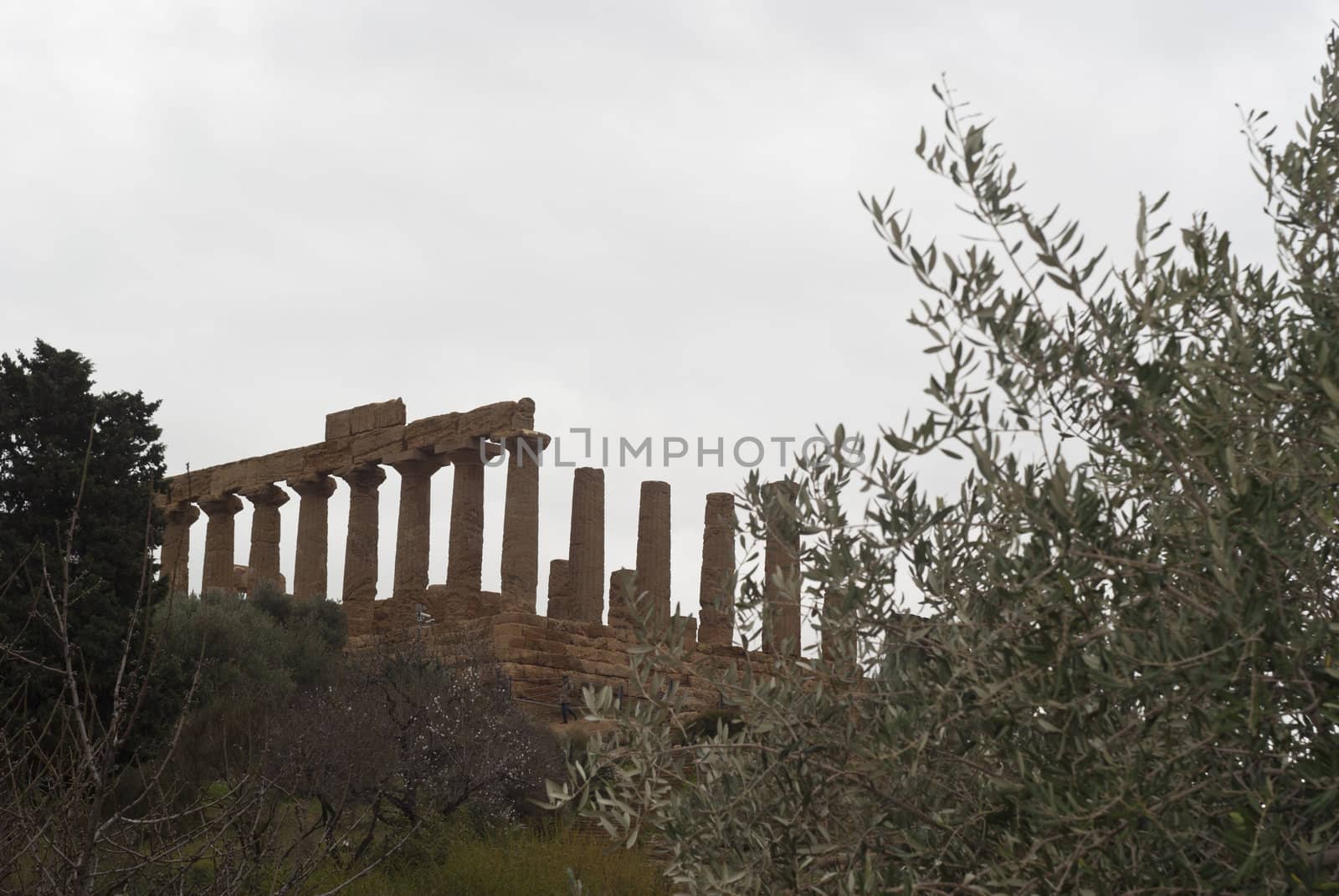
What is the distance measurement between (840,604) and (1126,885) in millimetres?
1286

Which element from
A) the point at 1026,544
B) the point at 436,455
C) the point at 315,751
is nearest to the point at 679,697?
the point at 1026,544

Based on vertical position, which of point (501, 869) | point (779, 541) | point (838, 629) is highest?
point (779, 541)

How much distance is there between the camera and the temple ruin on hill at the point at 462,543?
29562 mm

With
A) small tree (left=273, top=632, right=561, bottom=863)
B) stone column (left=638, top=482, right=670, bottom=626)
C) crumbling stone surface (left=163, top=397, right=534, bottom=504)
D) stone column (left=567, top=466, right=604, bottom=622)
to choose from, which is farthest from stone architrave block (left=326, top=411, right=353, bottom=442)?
small tree (left=273, top=632, right=561, bottom=863)

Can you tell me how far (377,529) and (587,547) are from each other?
5.11 m

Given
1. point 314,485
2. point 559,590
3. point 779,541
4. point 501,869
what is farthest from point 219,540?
point 779,541

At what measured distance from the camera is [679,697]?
4.75m

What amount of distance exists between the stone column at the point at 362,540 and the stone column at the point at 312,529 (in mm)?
1150

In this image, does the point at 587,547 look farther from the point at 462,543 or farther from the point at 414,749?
the point at 414,749

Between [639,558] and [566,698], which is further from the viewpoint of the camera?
[639,558]

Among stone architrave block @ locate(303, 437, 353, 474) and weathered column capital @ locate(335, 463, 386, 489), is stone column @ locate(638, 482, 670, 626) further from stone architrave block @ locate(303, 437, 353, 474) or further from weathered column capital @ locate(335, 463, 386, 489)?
stone architrave block @ locate(303, 437, 353, 474)

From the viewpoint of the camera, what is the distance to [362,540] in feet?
110

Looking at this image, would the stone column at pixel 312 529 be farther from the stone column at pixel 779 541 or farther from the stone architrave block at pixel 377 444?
the stone column at pixel 779 541

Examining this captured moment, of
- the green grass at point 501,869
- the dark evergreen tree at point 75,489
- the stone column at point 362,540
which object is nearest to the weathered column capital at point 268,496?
the stone column at point 362,540
